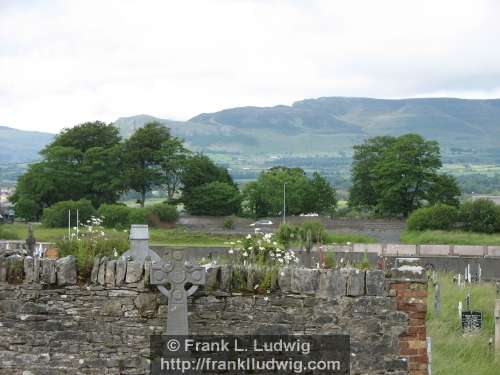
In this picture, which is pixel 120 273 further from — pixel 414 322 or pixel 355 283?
pixel 414 322

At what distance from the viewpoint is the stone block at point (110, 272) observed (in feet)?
29.2

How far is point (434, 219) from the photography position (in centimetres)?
5853

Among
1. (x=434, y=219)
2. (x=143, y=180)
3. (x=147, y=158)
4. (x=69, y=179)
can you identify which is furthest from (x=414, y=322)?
(x=147, y=158)

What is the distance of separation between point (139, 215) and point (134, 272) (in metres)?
53.0

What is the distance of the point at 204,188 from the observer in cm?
7375

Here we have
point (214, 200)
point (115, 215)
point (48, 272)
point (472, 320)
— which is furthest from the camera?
point (214, 200)

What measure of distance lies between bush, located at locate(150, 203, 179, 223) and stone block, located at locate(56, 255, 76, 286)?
5467 centimetres

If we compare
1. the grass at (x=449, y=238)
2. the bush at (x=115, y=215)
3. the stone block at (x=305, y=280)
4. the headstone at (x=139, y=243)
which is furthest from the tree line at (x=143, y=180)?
the stone block at (x=305, y=280)

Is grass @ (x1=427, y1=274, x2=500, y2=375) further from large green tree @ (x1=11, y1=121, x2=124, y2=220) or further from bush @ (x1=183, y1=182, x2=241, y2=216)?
large green tree @ (x1=11, y1=121, x2=124, y2=220)

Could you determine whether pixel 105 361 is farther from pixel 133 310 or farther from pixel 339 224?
pixel 339 224

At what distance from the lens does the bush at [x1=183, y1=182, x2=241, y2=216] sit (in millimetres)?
72438

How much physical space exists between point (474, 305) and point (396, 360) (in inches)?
462

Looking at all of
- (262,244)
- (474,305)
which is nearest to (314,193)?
(474,305)

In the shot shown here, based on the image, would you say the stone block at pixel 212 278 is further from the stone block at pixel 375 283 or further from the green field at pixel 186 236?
the green field at pixel 186 236
